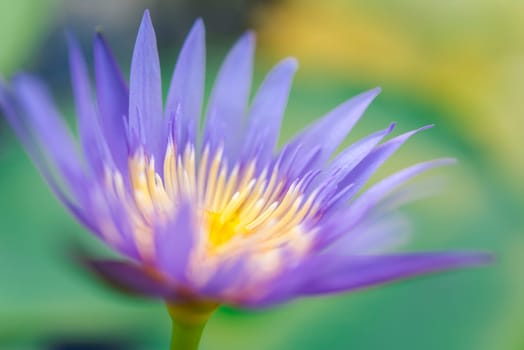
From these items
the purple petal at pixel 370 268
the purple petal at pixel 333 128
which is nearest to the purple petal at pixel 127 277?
the purple petal at pixel 370 268

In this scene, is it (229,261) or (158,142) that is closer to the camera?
(229,261)

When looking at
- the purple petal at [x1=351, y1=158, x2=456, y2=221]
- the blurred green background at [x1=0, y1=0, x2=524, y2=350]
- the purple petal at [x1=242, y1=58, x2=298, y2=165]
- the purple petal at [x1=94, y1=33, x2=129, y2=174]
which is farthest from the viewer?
the blurred green background at [x1=0, y1=0, x2=524, y2=350]

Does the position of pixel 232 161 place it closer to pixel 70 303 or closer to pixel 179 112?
pixel 179 112

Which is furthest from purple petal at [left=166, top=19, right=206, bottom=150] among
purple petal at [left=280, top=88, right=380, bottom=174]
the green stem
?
the green stem

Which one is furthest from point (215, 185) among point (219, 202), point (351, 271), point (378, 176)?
point (378, 176)

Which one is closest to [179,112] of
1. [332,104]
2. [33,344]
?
[33,344]

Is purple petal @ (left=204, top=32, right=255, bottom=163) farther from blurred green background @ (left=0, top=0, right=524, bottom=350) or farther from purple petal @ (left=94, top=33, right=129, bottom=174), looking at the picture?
blurred green background @ (left=0, top=0, right=524, bottom=350)

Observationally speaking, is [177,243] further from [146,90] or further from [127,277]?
[146,90]
